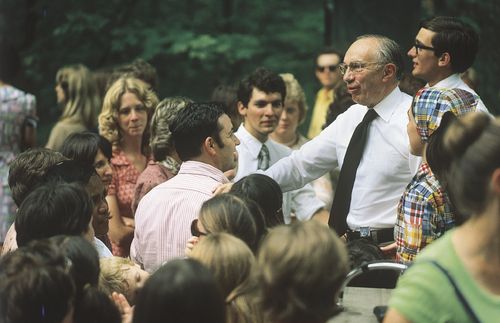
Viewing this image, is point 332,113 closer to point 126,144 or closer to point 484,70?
point 126,144

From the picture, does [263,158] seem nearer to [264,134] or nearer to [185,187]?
[264,134]

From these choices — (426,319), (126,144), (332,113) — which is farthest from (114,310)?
(332,113)

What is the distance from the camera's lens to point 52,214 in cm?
436

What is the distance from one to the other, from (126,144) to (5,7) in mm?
4089

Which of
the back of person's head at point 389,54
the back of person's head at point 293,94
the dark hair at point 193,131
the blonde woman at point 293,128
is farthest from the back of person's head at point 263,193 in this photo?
the back of person's head at point 293,94

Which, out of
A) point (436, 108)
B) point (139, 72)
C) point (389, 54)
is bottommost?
point (139, 72)

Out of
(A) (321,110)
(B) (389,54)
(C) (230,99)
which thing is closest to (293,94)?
(C) (230,99)

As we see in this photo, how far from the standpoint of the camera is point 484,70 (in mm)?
12523

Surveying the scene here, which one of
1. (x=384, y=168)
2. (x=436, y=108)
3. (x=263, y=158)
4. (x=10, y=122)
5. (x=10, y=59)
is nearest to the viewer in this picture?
(x=436, y=108)

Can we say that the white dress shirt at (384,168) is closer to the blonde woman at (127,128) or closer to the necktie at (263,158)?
the necktie at (263,158)

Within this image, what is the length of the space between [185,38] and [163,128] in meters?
6.12

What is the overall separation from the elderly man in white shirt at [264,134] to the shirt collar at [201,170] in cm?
170

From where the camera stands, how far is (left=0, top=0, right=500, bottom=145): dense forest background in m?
12.3

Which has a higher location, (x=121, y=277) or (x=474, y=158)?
(x=474, y=158)
